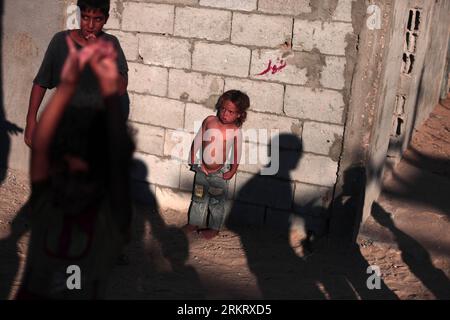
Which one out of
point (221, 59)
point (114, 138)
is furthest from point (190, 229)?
point (114, 138)

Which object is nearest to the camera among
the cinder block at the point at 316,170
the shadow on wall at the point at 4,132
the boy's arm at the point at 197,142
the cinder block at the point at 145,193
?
the cinder block at the point at 316,170

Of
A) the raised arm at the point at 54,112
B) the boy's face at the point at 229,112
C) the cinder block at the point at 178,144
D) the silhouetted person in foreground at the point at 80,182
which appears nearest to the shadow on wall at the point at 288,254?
the boy's face at the point at 229,112

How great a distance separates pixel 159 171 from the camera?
20.6ft

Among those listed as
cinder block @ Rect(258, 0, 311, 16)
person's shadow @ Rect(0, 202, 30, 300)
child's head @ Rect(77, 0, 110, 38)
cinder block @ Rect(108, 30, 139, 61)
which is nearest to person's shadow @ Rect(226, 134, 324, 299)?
cinder block @ Rect(258, 0, 311, 16)

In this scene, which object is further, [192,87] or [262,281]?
[192,87]

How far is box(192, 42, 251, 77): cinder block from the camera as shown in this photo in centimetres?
572

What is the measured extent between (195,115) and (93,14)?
1583mm

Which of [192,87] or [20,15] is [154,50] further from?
[20,15]

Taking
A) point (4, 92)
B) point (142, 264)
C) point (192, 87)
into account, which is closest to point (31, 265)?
point (142, 264)

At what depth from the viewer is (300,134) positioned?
18.7ft

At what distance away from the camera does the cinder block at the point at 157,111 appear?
238 inches

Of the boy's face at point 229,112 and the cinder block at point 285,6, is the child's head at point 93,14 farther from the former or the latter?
the cinder block at point 285,6
